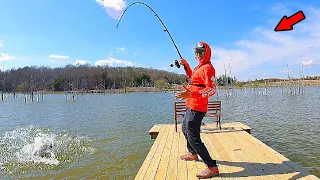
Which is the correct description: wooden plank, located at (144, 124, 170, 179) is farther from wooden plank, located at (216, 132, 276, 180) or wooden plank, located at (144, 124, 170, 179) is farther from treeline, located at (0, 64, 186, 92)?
treeline, located at (0, 64, 186, 92)

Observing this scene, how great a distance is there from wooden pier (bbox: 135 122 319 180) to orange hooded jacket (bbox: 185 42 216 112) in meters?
1.40

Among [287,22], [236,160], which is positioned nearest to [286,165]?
[236,160]

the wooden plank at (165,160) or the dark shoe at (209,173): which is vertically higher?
the dark shoe at (209,173)

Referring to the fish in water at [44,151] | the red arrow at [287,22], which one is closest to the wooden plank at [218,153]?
the red arrow at [287,22]

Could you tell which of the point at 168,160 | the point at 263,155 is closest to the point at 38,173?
the point at 168,160

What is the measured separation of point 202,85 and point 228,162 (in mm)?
2118

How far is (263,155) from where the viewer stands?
6391 mm

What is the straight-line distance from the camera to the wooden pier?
5062 millimetres

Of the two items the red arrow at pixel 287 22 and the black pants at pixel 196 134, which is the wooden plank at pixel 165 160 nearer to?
the black pants at pixel 196 134

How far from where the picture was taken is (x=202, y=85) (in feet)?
16.2

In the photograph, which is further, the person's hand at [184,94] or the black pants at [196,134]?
the black pants at [196,134]

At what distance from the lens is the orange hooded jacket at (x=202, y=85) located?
4.77 m

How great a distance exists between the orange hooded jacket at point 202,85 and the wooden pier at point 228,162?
1402 millimetres

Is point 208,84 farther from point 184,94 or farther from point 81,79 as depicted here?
point 81,79
